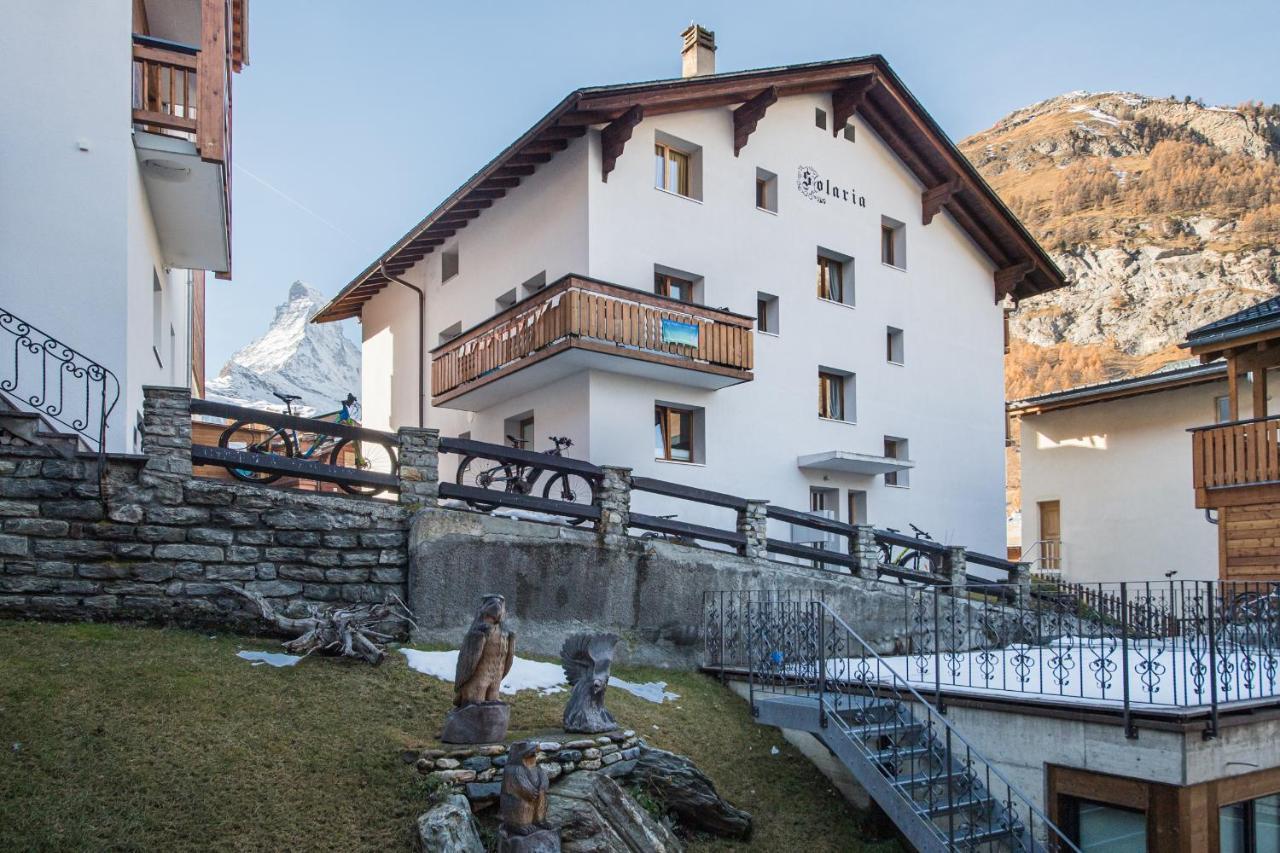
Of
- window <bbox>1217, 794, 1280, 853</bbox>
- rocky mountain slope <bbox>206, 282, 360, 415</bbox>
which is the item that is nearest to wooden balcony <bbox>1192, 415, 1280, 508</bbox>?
window <bbox>1217, 794, 1280, 853</bbox>

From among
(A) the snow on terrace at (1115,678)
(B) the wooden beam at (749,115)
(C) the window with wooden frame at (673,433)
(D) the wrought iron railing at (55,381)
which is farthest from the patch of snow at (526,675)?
(B) the wooden beam at (749,115)

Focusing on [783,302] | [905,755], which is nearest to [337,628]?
[905,755]

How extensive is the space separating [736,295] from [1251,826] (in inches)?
527

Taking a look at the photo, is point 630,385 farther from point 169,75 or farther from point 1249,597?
point 1249,597

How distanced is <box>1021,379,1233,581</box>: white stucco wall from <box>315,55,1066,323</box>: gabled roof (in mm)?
3943

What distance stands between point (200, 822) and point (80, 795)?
836 millimetres

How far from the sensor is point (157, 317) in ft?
51.1

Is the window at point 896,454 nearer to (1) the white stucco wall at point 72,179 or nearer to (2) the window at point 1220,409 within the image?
(2) the window at point 1220,409

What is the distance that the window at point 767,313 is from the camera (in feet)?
69.9

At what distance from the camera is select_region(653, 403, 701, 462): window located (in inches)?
760

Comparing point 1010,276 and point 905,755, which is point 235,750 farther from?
point 1010,276

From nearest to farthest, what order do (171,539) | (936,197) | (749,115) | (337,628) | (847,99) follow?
(337,628) → (171,539) → (749,115) → (847,99) → (936,197)

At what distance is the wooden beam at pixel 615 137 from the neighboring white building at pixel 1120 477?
45.8ft

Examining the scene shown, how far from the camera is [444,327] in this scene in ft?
79.2
